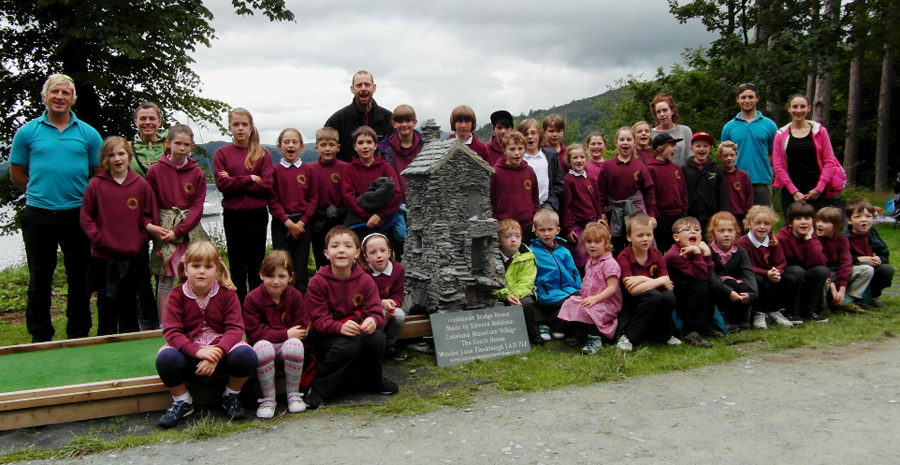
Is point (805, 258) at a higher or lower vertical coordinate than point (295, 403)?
higher

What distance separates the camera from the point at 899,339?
6297mm

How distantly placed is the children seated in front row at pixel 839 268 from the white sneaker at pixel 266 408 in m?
6.37

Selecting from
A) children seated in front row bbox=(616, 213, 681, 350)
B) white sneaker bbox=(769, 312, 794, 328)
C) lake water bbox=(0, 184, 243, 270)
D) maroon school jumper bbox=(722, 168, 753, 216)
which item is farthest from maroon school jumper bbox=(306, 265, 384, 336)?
lake water bbox=(0, 184, 243, 270)

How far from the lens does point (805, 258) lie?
24.1 feet

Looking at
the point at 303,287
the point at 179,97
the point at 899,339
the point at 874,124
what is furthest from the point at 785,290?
the point at 874,124

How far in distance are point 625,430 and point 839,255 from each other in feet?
16.6

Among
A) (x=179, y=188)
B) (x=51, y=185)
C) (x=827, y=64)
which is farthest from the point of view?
(x=827, y=64)

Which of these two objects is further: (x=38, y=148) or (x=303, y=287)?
(x=303, y=287)

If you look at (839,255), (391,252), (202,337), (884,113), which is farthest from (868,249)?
(884,113)

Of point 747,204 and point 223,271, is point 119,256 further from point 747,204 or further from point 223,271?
point 747,204

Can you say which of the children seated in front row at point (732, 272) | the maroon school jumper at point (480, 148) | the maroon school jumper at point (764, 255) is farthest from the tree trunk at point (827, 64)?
the maroon school jumper at point (480, 148)

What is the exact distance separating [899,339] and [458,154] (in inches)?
188

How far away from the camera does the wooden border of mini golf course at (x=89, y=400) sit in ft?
13.8

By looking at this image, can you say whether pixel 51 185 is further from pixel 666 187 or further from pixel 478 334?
pixel 666 187
